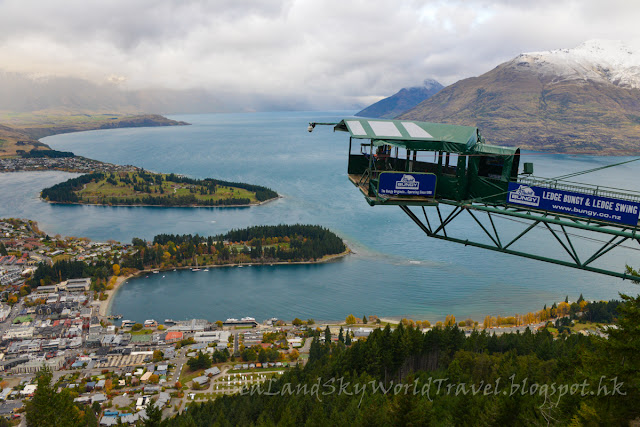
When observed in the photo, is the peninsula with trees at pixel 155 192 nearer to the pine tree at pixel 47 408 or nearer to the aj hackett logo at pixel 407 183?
the pine tree at pixel 47 408

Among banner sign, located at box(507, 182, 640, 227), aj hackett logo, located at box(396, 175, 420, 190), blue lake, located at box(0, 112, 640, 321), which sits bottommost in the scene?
blue lake, located at box(0, 112, 640, 321)

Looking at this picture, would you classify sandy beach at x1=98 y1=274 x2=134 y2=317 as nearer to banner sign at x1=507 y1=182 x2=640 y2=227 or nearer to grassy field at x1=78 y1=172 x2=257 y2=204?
grassy field at x1=78 y1=172 x2=257 y2=204

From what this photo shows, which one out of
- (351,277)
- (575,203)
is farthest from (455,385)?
(351,277)

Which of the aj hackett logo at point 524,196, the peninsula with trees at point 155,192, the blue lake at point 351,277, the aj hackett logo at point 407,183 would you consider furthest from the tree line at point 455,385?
the peninsula with trees at point 155,192

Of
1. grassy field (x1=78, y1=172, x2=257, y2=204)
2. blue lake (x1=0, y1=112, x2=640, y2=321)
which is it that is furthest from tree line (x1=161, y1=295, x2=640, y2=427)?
grassy field (x1=78, y1=172, x2=257, y2=204)

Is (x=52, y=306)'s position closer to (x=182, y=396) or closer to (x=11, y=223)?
(x=182, y=396)

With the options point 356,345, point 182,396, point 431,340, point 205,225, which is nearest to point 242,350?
point 182,396
